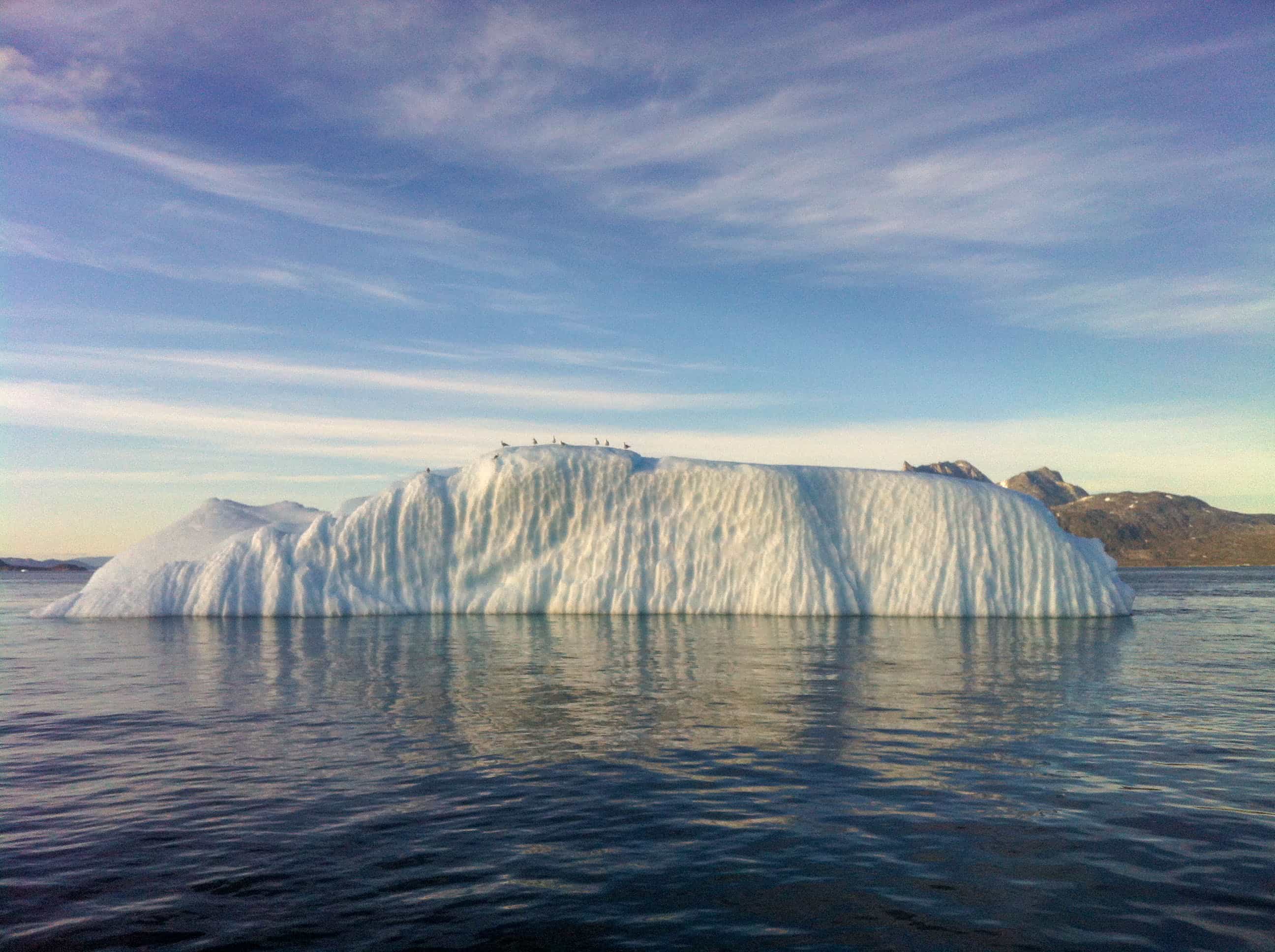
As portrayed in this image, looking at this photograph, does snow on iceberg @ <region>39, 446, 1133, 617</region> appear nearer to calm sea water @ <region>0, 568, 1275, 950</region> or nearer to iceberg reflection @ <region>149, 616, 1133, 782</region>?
iceberg reflection @ <region>149, 616, 1133, 782</region>

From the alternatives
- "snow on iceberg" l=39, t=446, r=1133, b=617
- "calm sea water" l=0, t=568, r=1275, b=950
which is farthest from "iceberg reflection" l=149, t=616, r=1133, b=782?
"snow on iceberg" l=39, t=446, r=1133, b=617

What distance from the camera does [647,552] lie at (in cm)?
4684

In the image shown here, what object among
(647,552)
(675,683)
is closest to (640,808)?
(675,683)

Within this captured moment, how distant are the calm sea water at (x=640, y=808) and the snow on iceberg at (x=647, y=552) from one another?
A: 20441 millimetres

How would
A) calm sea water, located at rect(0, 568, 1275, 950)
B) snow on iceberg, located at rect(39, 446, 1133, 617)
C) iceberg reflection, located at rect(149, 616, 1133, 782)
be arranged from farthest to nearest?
snow on iceberg, located at rect(39, 446, 1133, 617) → iceberg reflection, located at rect(149, 616, 1133, 782) → calm sea water, located at rect(0, 568, 1275, 950)

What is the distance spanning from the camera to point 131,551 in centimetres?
5278

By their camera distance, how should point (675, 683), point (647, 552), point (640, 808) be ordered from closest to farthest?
point (640, 808), point (675, 683), point (647, 552)

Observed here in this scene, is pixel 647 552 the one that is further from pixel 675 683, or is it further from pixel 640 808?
pixel 640 808

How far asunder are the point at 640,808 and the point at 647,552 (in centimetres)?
3518

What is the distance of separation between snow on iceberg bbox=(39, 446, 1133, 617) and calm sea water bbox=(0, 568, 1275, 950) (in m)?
20.4

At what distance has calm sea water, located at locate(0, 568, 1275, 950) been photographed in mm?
8289

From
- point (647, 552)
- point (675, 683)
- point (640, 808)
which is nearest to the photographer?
point (640, 808)

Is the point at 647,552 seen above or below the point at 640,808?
above

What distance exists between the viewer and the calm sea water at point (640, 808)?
829 centimetres
